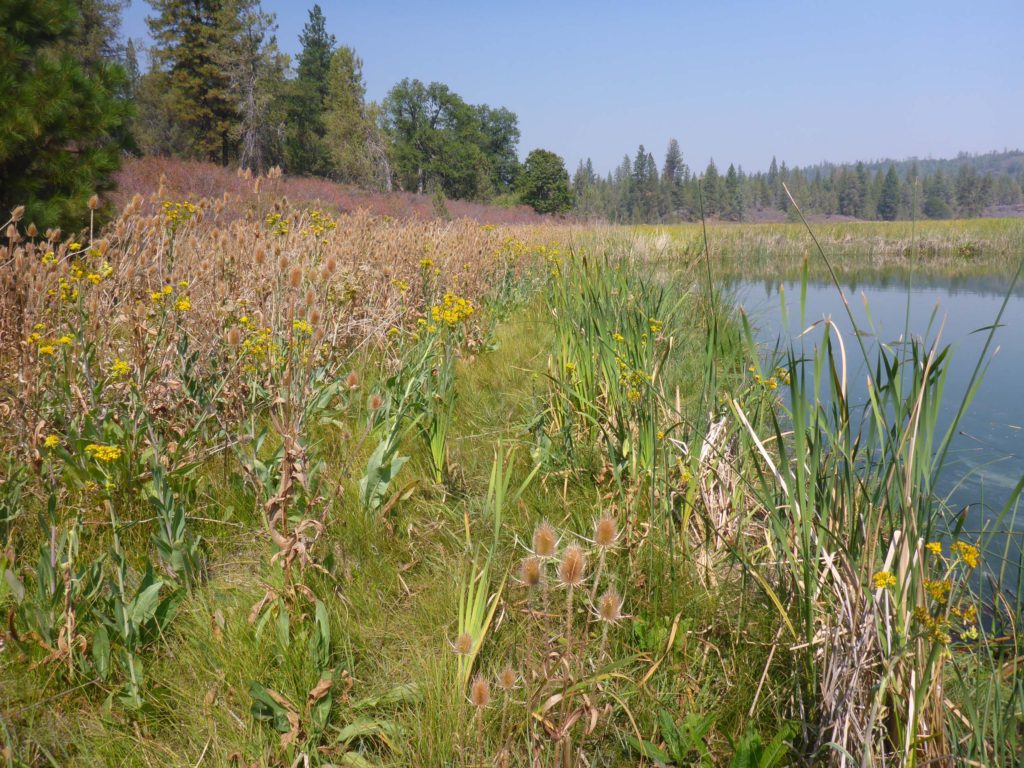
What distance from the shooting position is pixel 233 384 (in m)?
2.72

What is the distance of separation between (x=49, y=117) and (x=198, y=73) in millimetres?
31449

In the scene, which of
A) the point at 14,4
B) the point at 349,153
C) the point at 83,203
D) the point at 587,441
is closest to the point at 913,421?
the point at 587,441

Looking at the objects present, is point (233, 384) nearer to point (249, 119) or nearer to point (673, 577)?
point (673, 577)

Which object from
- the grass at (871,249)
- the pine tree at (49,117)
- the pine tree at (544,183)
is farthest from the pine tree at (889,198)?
the pine tree at (49,117)

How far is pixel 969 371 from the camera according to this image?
219 inches

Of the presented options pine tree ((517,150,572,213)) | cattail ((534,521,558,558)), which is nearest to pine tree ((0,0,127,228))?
cattail ((534,521,558,558))

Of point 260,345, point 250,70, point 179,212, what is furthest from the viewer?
point 250,70

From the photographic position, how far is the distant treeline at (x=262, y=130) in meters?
5.04

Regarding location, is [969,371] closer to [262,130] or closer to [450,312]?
[450,312]

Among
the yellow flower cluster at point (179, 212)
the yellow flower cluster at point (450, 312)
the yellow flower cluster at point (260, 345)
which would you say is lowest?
the yellow flower cluster at point (260, 345)

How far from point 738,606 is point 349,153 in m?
32.2

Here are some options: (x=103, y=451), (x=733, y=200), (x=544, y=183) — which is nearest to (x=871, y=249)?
(x=103, y=451)

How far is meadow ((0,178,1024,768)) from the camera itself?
49.1 inches

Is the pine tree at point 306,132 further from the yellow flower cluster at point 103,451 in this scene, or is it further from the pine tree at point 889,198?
the pine tree at point 889,198
